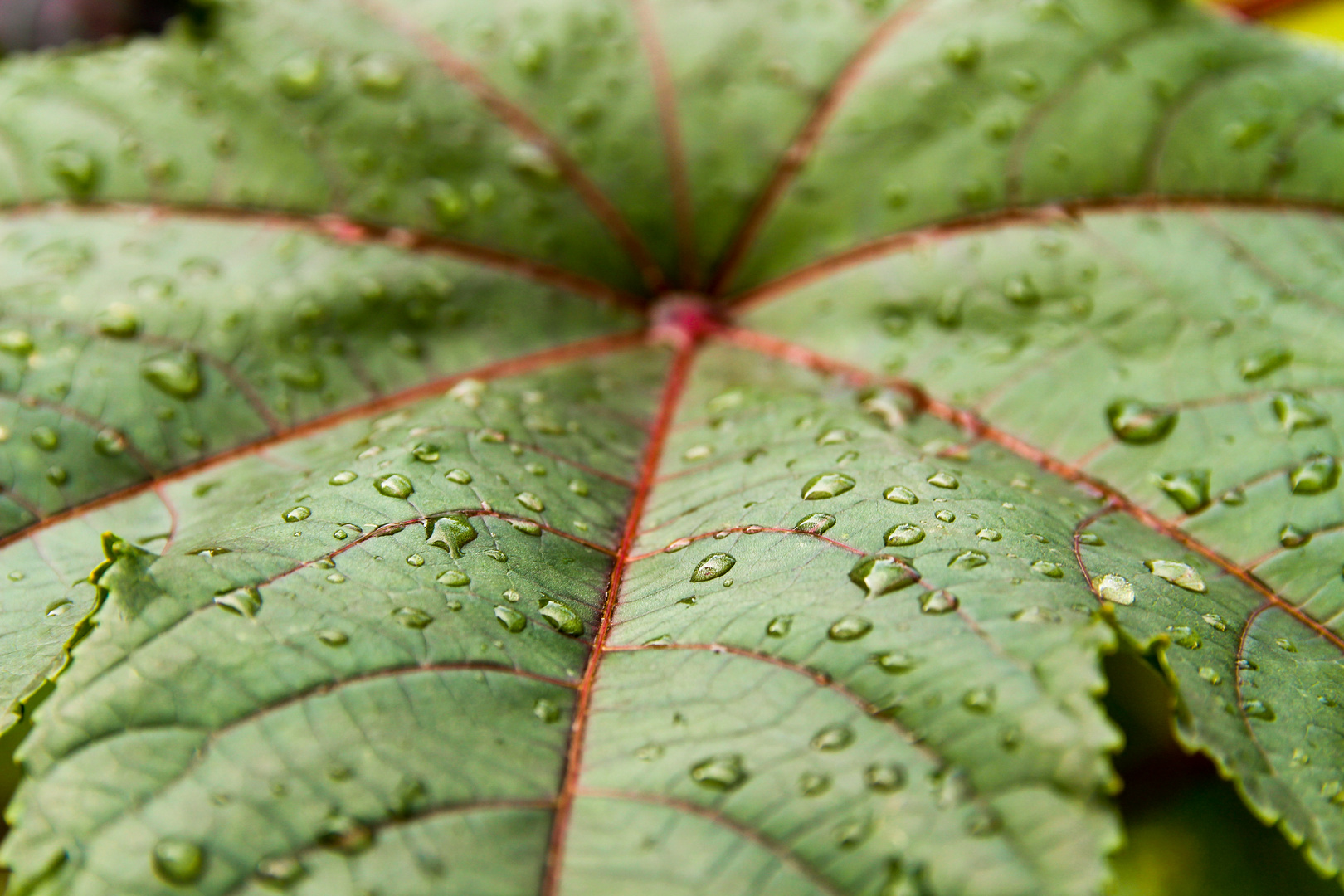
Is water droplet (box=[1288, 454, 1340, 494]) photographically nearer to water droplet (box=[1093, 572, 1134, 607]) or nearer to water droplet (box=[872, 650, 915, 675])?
water droplet (box=[1093, 572, 1134, 607])

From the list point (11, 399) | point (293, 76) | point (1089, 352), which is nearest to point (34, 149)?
point (293, 76)

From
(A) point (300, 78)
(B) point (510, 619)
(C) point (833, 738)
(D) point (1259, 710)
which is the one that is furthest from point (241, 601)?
(A) point (300, 78)

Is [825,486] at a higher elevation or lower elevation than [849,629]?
higher

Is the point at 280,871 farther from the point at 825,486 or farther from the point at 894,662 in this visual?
the point at 825,486

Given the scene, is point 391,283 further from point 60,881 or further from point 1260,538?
point 1260,538

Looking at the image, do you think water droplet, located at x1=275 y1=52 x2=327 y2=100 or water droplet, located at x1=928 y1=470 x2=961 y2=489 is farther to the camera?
water droplet, located at x1=275 y1=52 x2=327 y2=100

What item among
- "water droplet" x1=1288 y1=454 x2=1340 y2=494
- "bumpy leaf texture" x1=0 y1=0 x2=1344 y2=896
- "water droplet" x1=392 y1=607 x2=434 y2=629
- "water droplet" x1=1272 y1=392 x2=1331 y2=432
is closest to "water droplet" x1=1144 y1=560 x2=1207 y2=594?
"bumpy leaf texture" x1=0 y1=0 x2=1344 y2=896
